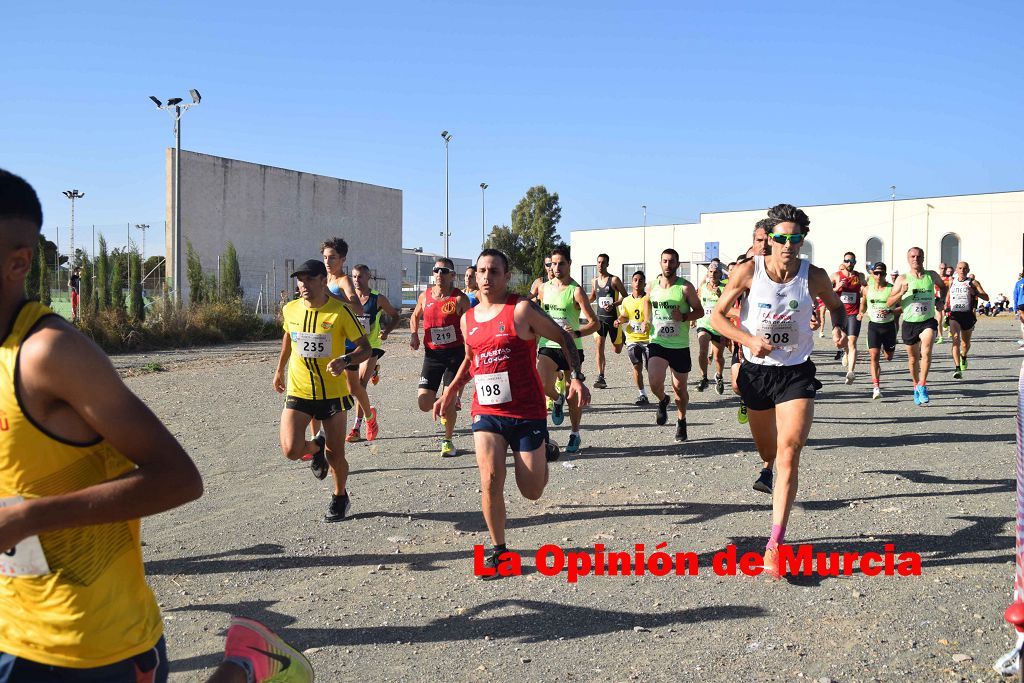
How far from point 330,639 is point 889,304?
1062cm

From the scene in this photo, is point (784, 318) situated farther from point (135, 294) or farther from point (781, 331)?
point (135, 294)

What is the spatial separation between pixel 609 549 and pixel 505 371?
140 cm

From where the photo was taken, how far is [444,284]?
9617mm

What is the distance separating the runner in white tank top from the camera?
5.38 meters

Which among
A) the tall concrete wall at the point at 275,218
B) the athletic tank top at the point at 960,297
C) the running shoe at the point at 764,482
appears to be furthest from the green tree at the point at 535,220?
the running shoe at the point at 764,482

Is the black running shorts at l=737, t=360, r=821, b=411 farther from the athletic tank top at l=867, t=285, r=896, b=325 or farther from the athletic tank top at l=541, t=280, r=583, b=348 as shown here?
the athletic tank top at l=867, t=285, r=896, b=325

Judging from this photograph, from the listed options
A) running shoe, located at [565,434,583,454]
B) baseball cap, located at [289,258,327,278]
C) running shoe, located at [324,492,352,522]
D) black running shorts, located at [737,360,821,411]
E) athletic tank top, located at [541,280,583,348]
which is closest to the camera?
black running shorts, located at [737,360,821,411]

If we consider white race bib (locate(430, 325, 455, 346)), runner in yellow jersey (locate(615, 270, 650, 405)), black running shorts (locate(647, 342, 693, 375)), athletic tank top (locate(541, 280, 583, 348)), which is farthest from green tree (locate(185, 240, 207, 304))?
black running shorts (locate(647, 342, 693, 375))

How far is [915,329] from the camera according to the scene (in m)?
12.5

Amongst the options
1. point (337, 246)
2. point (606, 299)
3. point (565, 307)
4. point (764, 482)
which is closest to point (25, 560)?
point (764, 482)

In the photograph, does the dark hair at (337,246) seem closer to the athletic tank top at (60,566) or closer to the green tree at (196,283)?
the athletic tank top at (60,566)

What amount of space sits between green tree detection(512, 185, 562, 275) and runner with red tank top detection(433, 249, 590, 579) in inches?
2180

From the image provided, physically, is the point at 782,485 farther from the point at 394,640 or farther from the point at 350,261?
the point at 350,261

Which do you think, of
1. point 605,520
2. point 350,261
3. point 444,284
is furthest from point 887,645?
point 350,261
